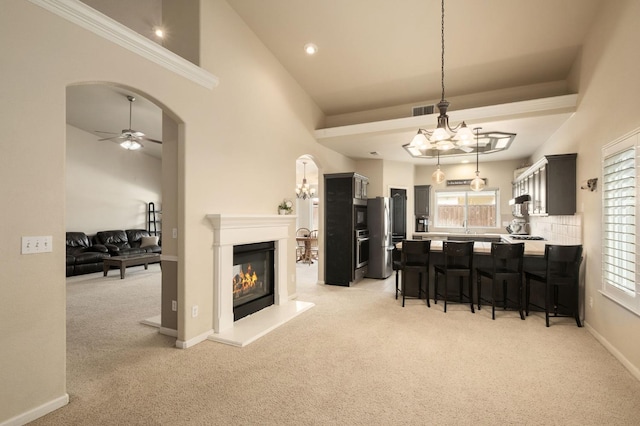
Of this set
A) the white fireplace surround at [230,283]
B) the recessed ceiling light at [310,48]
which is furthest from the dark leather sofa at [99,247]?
the recessed ceiling light at [310,48]

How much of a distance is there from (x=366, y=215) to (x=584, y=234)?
3.74m

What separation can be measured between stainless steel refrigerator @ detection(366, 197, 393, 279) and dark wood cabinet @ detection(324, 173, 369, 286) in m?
0.48

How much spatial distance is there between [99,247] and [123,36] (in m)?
6.87

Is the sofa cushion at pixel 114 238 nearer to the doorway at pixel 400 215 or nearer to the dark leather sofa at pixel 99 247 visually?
the dark leather sofa at pixel 99 247

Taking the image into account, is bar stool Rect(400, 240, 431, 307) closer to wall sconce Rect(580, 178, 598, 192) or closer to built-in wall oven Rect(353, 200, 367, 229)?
built-in wall oven Rect(353, 200, 367, 229)

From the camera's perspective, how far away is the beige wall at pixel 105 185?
27.3 ft

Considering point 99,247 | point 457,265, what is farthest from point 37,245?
point 99,247

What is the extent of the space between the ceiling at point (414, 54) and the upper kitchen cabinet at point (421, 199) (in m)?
2.88

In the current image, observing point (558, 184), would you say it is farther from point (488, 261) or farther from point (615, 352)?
point (615, 352)

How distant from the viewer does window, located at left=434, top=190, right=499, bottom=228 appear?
8.52 meters

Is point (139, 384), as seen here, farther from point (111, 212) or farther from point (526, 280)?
point (111, 212)

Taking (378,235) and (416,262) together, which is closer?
(416,262)

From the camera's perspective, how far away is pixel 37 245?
2246mm

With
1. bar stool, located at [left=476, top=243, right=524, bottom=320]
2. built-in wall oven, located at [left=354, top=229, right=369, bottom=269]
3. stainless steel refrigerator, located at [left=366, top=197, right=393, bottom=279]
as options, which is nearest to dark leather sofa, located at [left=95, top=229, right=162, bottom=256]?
built-in wall oven, located at [left=354, top=229, right=369, bottom=269]
